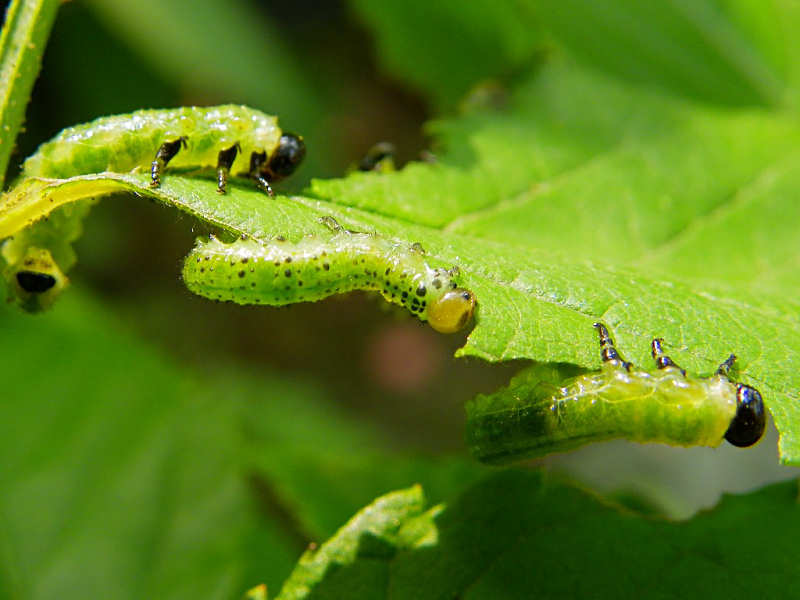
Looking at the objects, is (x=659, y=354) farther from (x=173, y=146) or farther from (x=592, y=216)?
(x=173, y=146)

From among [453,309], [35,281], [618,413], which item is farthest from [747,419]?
[35,281]

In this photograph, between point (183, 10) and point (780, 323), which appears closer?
point (780, 323)

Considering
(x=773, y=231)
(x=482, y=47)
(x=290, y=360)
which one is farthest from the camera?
(x=290, y=360)

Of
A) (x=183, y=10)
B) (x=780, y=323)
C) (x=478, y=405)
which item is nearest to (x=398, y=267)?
(x=478, y=405)

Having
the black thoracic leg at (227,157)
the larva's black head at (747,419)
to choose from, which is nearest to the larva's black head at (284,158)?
the black thoracic leg at (227,157)

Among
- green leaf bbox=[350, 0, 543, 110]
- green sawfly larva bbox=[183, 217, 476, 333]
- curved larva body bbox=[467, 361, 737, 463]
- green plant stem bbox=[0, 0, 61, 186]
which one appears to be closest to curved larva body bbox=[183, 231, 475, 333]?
green sawfly larva bbox=[183, 217, 476, 333]

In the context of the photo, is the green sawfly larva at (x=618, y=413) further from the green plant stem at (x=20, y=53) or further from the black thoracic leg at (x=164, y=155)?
the green plant stem at (x=20, y=53)

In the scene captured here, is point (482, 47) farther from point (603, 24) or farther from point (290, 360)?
point (290, 360)
